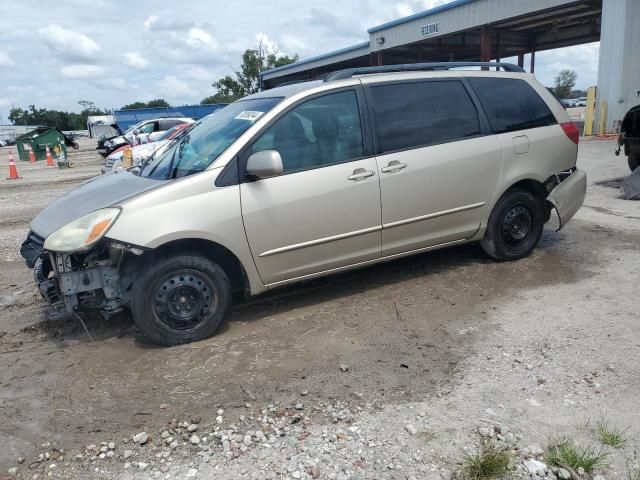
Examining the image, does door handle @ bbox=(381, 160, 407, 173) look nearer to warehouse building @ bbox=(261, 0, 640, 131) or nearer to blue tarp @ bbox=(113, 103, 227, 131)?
warehouse building @ bbox=(261, 0, 640, 131)

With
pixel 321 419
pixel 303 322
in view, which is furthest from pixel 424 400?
pixel 303 322

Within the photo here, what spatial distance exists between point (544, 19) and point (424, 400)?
24474 millimetres

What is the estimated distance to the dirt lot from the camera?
2.73 metres

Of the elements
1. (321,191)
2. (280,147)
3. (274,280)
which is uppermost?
(280,147)

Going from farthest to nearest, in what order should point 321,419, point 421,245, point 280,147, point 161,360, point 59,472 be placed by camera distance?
point 421,245
point 280,147
point 161,360
point 321,419
point 59,472

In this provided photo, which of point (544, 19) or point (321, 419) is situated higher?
point (544, 19)

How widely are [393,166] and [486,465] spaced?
263 centimetres

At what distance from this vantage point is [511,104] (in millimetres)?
5207

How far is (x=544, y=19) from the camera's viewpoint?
23.1 meters

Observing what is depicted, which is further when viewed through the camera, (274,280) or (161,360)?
(274,280)

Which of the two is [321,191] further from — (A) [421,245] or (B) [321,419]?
(B) [321,419]

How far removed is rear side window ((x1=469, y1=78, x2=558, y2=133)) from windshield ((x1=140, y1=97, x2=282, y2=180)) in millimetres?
2115

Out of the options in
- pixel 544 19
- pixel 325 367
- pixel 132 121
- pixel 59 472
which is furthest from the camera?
pixel 132 121

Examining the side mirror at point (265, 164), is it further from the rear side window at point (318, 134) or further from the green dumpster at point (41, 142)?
the green dumpster at point (41, 142)
